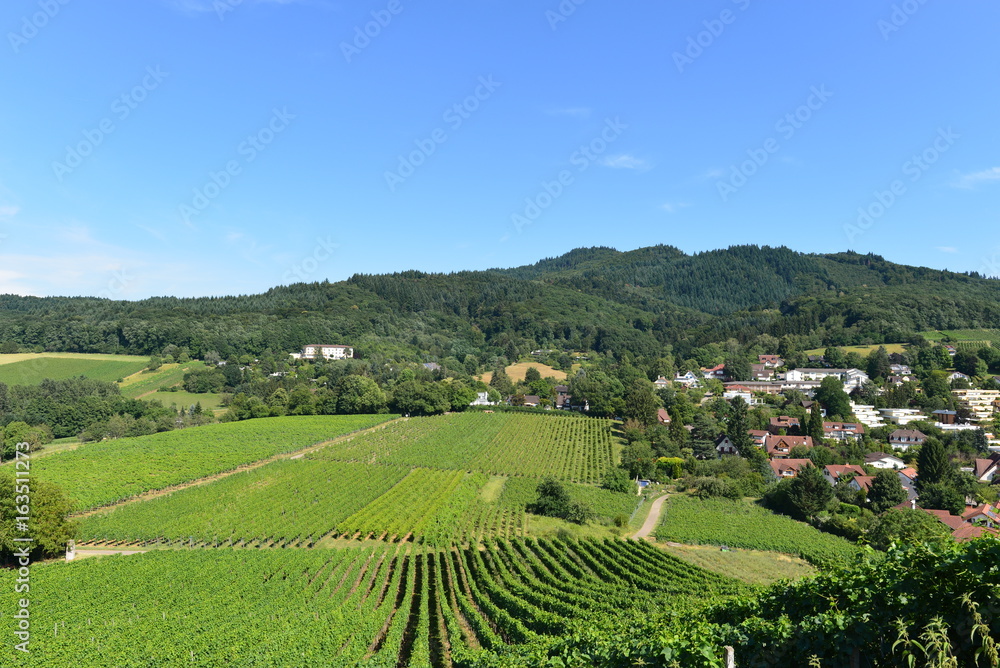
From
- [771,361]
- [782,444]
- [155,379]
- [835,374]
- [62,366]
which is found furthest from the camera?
[771,361]

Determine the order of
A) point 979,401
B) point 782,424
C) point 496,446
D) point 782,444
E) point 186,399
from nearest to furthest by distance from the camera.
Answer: point 496,446 < point 782,444 < point 782,424 < point 979,401 < point 186,399

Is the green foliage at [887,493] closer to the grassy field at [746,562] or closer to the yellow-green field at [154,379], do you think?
the grassy field at [746,562]

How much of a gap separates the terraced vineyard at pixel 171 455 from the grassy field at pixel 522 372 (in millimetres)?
38859

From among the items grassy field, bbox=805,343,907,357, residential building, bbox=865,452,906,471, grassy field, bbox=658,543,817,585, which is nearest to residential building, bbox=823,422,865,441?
residential building, bbox=865,452,906,471

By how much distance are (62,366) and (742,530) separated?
9638cm

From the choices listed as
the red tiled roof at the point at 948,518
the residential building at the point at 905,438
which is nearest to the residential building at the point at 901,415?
the residential building at the point at 905,438

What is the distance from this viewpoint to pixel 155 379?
8156cm

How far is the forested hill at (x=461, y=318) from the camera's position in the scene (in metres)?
98.9

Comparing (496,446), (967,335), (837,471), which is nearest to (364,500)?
(496,446)

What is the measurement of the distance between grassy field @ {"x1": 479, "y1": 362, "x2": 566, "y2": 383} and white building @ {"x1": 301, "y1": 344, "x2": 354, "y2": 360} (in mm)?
26804

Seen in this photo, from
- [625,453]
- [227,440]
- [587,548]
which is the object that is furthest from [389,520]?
[227,440]

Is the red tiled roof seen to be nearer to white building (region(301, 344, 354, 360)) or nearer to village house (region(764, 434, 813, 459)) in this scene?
village house (region(764, 434, 813, 459))

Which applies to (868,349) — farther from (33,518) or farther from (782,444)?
(33,518)

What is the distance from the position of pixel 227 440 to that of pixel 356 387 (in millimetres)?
21003
